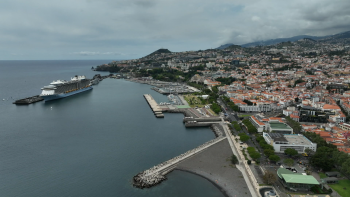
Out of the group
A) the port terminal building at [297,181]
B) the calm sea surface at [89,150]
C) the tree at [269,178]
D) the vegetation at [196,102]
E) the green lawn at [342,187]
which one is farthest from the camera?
the vegetation at [196,102]

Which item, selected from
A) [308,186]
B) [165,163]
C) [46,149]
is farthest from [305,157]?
[46,149]

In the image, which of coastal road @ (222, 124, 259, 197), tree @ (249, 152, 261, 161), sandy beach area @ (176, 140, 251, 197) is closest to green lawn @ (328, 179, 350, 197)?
tree @ (249, 152, 261, 161)

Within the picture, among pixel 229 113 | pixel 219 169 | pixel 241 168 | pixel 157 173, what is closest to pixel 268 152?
pixel 241 168

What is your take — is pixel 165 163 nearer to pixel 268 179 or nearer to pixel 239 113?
pixel 268 179

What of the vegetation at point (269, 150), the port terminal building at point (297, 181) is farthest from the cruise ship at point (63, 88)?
the port terminal building at point (297, 181)

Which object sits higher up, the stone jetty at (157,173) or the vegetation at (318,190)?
the stone jetty at (157,173)

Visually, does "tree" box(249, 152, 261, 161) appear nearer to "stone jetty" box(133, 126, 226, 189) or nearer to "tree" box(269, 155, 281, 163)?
"tree" box(269, 155, 281, 163)

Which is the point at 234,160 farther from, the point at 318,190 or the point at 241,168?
the point at 318,190

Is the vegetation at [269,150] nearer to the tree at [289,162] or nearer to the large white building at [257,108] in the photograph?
the tree at [289,162]
